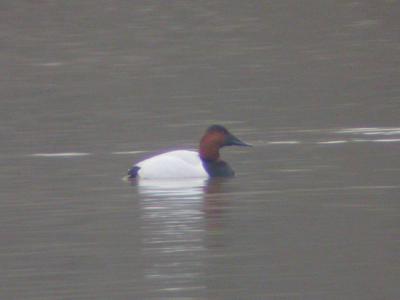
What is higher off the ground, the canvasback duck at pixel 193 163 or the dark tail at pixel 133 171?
the canvasback duck at pixel 193 163

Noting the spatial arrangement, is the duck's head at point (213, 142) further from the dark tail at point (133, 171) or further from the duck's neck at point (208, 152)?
the dark tail at point (133, 171)

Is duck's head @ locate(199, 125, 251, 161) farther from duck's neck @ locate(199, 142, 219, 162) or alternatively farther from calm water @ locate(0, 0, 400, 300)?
calm water @ locate(0, 0, 400, 300)

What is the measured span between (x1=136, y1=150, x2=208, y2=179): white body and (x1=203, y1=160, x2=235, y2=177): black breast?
46 mm

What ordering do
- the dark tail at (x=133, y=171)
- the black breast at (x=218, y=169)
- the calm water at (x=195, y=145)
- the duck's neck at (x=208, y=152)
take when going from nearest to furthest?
the calm water at (x=195, y=145), the dark tail at (x=133, y=171), the black breast at (x=218, y=169), the duck's neck at (x=208, y=152)

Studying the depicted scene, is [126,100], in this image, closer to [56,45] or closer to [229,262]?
[56,45]

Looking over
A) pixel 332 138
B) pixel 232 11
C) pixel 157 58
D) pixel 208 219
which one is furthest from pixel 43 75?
pixel 208 219

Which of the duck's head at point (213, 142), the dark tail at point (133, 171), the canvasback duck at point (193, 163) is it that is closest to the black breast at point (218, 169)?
the canvasback duck at point (193, 163)

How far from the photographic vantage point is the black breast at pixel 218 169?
38.0 feet

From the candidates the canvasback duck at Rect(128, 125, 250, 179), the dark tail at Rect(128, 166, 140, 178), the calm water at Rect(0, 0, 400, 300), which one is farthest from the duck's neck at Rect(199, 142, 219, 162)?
the dark tail at Rect(128, 166, 140, 178)

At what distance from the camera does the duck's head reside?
39.0ft

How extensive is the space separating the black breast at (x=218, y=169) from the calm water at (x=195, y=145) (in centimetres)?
9

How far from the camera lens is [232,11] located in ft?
76.6

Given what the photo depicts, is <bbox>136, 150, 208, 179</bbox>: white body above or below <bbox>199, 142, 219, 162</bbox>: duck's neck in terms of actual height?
below

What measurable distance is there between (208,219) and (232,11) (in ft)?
46.6
